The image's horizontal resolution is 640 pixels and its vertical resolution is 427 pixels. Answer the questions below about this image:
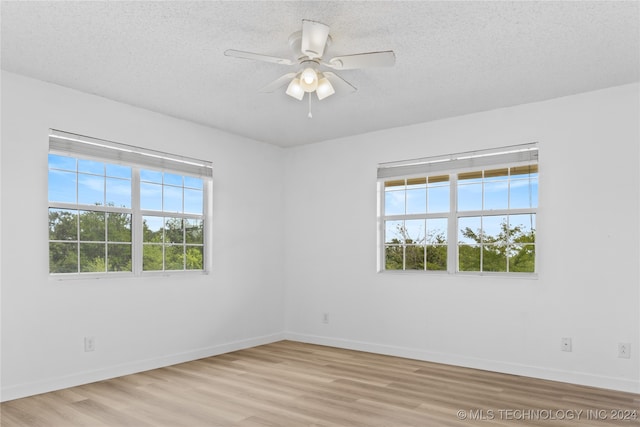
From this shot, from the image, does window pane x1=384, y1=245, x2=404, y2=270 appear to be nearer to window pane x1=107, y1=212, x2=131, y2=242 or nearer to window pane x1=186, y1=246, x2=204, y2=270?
window pane x1=186, y1=246, x2=204, y2=270

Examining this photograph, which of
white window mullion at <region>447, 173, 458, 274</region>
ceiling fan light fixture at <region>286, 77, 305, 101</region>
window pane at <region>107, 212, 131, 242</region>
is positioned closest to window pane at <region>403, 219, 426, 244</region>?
white window mullion at <region>447, 173, 458, 274</region>

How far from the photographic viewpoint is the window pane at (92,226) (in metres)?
4.23

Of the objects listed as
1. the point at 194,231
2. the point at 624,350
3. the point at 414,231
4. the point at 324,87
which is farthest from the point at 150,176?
the point at 624,350

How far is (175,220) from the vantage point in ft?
16.6

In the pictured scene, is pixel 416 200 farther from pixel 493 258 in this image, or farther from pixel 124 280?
pixel 124 280

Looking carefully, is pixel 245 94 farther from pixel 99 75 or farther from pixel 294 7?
pixel 294 7

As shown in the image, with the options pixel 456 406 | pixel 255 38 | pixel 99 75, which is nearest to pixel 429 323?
pixel 456 406

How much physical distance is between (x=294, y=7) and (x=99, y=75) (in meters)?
1.96

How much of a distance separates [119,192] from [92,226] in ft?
1.42

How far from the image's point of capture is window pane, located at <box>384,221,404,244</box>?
5.44m

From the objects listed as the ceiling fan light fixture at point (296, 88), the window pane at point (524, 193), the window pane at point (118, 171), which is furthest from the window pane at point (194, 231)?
the window pane at point (524, 193)

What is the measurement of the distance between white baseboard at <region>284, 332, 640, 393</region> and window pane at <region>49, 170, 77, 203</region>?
3.25 meters

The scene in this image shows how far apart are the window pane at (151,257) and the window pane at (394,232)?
8.38ft

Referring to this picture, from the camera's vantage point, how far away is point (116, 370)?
4312 millimetres
